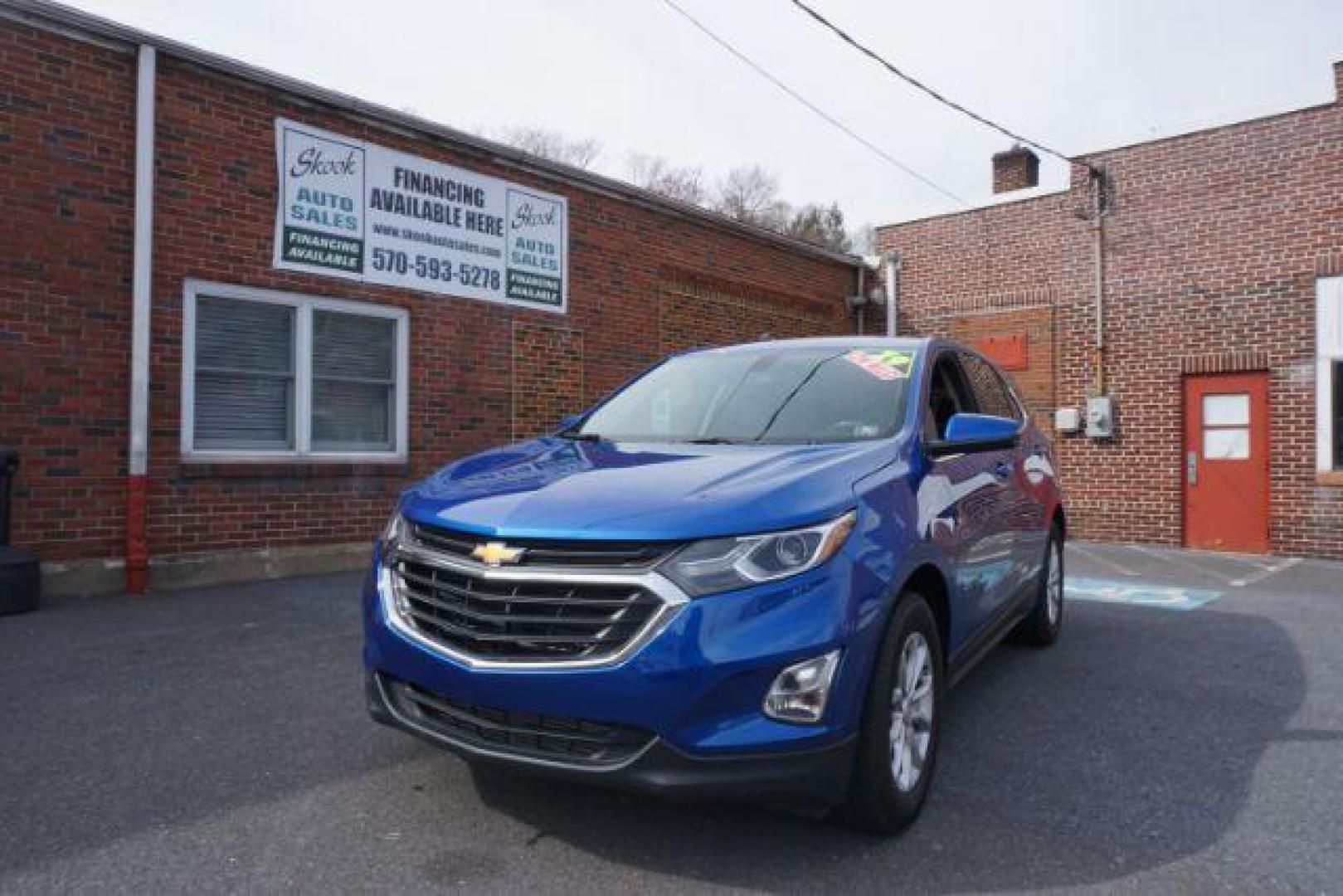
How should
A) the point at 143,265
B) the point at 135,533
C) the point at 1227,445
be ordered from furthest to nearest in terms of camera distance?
the point at 1227,445
the point at 143,265
the point at 135,533

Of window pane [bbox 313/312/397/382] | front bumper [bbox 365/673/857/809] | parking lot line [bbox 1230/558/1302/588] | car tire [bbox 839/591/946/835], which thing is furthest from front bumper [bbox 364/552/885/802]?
parking lot line [bbox 1230/558/1302/588]

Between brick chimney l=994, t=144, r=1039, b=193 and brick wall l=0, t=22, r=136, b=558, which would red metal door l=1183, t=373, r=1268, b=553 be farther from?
brick wall l=0, t=22, r=136, b=558

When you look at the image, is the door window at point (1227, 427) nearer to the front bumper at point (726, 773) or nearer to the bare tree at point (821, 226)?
the front bumper at point (726, 773)

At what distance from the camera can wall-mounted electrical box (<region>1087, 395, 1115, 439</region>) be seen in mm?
11758

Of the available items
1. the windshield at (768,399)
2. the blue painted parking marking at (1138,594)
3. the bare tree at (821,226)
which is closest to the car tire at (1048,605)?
the blue painted parking marking at (1138,594)

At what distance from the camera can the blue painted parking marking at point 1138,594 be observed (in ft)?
23.7

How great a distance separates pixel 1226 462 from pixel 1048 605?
23.5 ft

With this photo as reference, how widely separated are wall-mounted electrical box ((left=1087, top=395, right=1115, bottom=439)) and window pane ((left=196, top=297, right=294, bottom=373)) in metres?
9.38

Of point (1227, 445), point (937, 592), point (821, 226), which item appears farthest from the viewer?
point (821, 226)

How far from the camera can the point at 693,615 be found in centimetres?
243

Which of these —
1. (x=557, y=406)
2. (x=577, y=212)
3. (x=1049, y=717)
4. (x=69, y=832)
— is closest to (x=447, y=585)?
(x=69, y=832)

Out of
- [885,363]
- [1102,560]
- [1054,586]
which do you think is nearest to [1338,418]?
[1102,560]

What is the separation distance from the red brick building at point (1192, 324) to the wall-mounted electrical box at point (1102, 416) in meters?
0.10

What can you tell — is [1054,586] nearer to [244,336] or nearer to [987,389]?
[987,389]
